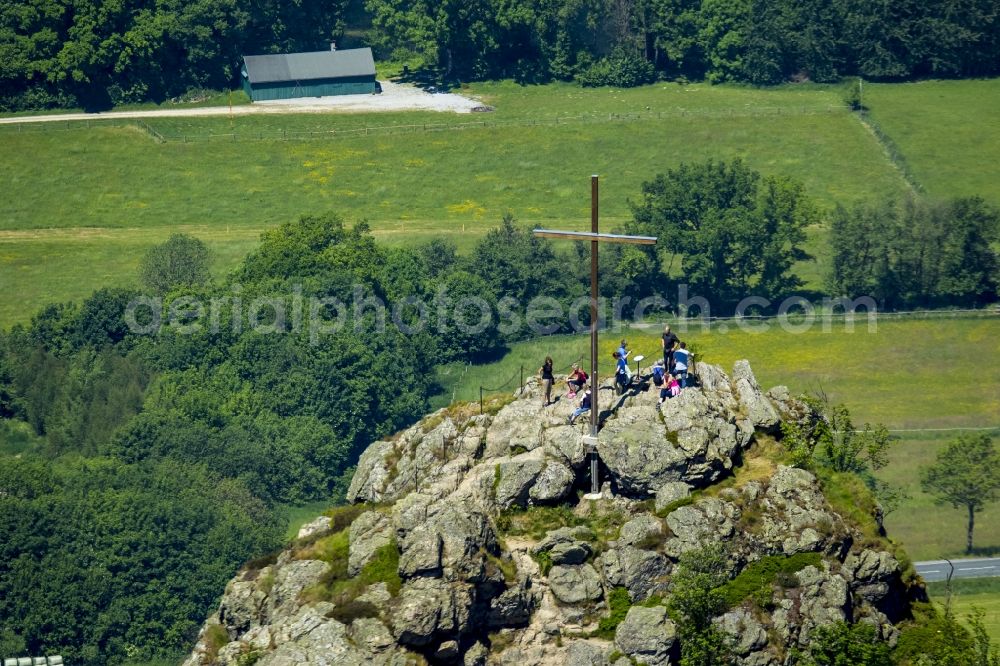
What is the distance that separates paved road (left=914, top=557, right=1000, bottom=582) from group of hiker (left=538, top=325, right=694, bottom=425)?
6470cm

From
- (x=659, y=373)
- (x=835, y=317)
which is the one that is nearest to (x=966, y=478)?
(x=835, y=317)

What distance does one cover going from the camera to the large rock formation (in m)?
86.8

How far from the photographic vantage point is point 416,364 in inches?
7840

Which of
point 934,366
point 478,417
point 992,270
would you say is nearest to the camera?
point 478,417

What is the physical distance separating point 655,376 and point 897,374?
88.5m

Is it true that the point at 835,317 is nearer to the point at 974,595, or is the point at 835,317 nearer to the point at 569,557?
the point at 974,595

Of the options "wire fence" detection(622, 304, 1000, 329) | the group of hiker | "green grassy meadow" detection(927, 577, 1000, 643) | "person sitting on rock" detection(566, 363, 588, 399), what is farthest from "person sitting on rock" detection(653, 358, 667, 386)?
"wire fence" detection(622, 304, 1000, 329)

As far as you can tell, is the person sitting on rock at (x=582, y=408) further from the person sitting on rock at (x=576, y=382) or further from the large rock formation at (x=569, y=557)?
the person sitting on rock at (x=576, y=382)

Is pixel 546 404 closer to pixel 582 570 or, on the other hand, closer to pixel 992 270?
pixel 582 570

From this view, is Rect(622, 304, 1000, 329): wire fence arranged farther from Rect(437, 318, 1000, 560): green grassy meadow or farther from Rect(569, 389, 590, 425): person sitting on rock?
Rect(569, 389, 590, 425): person sitting on rock

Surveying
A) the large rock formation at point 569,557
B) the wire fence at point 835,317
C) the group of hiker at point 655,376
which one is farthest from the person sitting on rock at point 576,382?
the wire fence at point 835,317

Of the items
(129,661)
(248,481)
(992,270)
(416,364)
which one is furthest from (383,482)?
(992,270)

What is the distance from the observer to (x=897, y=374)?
180000 millimetres

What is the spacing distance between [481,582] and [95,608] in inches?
3320
